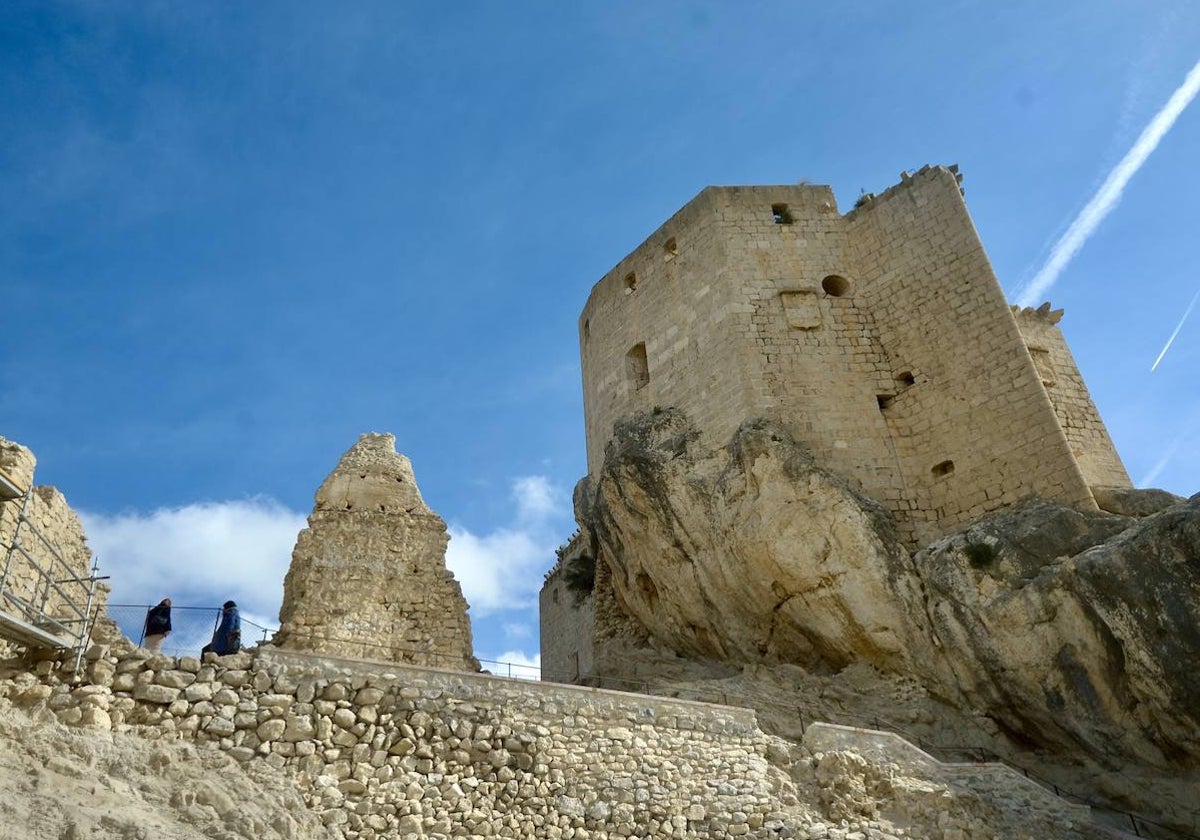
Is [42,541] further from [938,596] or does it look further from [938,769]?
[938,596]

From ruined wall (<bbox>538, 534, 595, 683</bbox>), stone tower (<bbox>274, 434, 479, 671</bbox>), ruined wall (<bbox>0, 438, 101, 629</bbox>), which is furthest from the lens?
ruined wall (<bbox>538, 534, 595, 683</bbox>)

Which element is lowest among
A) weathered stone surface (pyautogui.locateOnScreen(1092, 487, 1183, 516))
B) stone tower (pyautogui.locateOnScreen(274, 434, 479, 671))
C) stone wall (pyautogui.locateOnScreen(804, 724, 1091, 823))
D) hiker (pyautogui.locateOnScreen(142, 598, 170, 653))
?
stone wall (pyautogui.locateOnScreen(804, 724, 1091, 823))

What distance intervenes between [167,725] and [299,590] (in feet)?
11.0

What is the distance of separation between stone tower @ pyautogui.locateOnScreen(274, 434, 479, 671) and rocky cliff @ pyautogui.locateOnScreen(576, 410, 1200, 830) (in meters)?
5.16

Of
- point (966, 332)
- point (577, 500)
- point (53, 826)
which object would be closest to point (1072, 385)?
point (966, 332)

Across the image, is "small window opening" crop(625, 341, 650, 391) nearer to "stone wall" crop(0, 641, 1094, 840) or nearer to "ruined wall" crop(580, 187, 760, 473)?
"ruined wall" crop(580, 187, 760, 473)

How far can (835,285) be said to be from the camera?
62.3 ft

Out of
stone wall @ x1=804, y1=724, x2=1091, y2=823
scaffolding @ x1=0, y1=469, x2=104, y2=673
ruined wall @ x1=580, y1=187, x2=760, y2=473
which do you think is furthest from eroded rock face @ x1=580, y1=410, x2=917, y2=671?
scaffolding @ x1=0, y1=469, x2=104, y2=673

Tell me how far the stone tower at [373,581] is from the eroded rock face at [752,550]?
542cm

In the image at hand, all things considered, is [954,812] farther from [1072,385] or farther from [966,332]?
[1072,385]

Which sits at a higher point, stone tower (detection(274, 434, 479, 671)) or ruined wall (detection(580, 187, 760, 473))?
ruined wall (detection(580, 187, 760, 473))

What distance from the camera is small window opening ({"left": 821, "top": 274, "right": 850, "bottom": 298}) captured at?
1883 cm

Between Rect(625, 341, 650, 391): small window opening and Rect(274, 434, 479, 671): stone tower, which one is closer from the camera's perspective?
Rect(274, 434, 479, 671): stone tower

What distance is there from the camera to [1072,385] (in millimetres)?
17969
